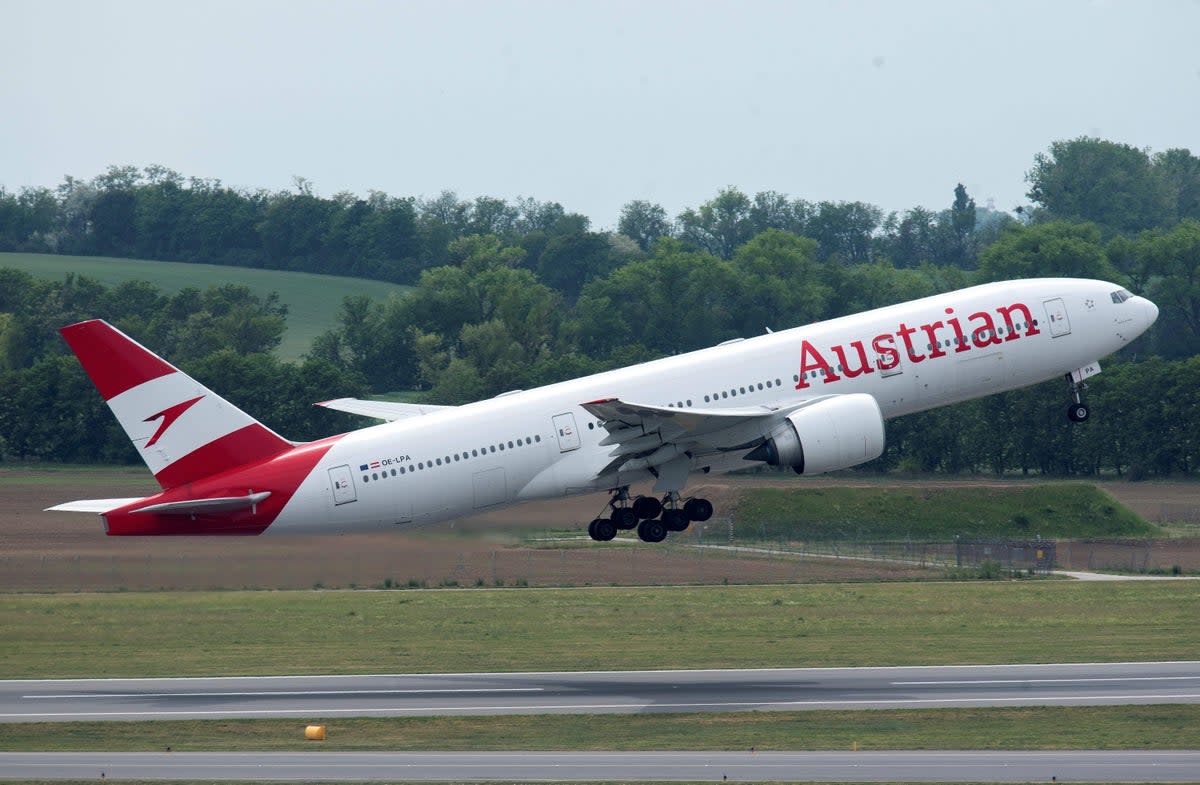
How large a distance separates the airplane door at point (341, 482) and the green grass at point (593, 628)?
6808 millimetres

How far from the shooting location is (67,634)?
6188 cm

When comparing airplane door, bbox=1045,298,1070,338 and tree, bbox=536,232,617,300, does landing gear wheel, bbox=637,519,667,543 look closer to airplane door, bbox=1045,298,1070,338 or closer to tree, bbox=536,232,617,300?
airplane door, bbox=1045,298,1070,338

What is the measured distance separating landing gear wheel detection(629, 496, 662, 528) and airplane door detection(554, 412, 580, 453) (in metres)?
2.91

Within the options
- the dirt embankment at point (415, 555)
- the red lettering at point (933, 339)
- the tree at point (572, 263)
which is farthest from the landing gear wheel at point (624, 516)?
the tree at point (572, 263)

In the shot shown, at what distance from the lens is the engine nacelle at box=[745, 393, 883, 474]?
1981 inches

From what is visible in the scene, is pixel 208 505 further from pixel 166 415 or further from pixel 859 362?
pixel 859 362

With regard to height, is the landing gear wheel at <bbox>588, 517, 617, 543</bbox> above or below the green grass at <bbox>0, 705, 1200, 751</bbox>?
above

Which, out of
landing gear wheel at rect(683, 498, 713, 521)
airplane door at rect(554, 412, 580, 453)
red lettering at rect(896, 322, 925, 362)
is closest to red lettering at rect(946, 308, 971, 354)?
red lettering at rect(896, 322, 925, 362)

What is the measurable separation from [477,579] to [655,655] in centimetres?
2070

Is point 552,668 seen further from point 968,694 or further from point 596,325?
point 596,325

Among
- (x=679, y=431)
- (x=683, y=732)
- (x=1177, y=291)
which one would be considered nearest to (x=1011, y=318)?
(x=679, y=431)

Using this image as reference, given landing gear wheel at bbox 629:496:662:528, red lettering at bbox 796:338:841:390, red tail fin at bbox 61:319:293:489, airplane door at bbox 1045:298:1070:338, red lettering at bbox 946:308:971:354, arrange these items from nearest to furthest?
red tail fin at bbox 61:319:293:489 → red lettering at bbox 796:338:841:390 → red lettering at bbox 946:308:971:354 → landing gear wheel at bbox 629:496:662:528 → airplane door at bbox 1045:298:1070:338

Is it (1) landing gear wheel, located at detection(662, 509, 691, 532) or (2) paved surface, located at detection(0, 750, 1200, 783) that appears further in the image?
(1) landing gear wheel, located at detection(662, 509, 691, 532)

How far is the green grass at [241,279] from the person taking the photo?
175125 mm
